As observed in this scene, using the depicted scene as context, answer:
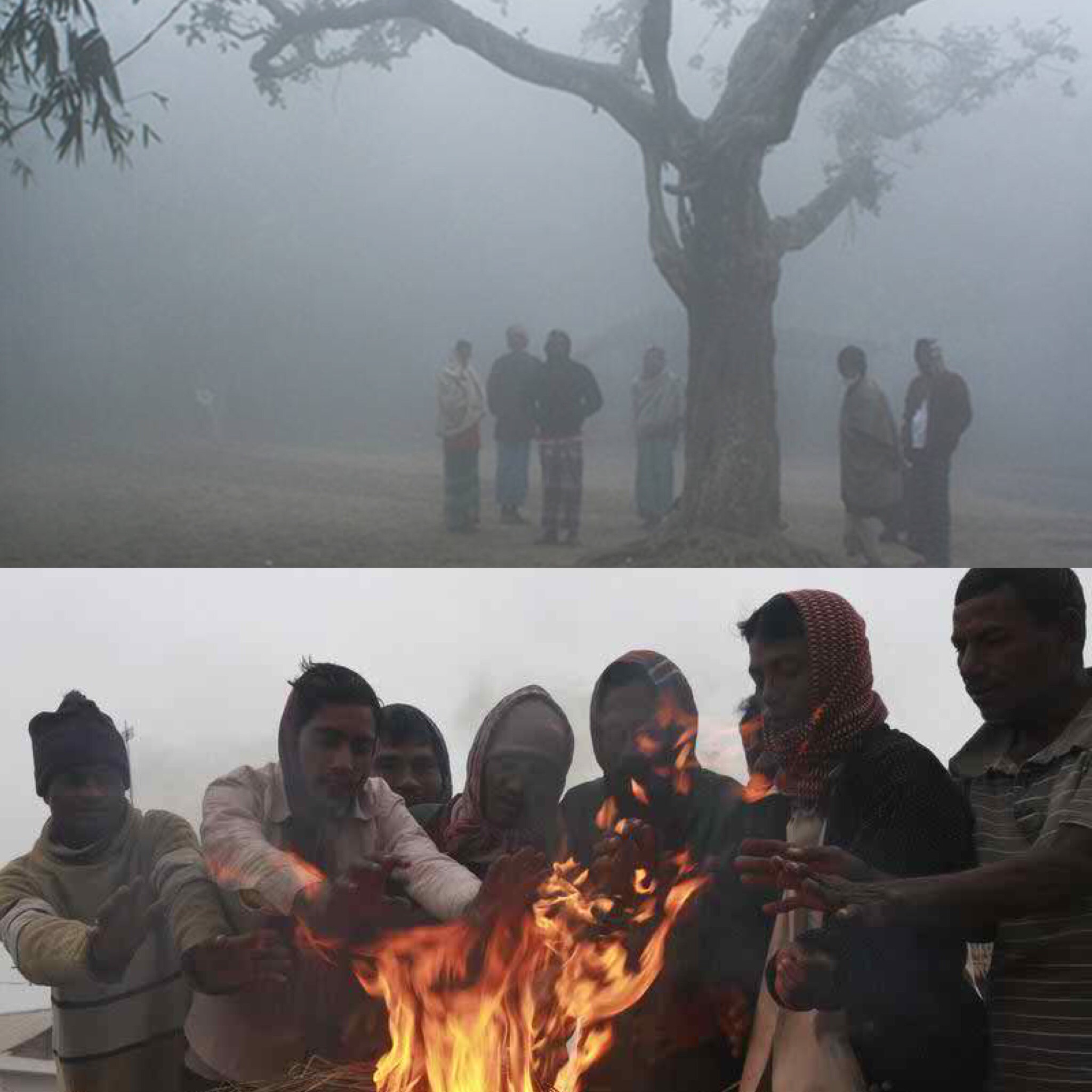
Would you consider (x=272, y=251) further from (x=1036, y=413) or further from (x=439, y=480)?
(x=1036, y=413)

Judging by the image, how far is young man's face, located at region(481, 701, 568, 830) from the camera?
3387mm

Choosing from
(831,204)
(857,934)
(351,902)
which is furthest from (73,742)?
(831,204)

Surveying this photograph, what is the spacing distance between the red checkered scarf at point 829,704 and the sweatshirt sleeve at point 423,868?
76 cm

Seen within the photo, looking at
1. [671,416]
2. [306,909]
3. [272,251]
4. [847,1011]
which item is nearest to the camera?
[847,1011]

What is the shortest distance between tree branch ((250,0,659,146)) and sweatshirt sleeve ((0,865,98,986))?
16.0 ft

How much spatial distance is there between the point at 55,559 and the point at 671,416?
2.89 meters

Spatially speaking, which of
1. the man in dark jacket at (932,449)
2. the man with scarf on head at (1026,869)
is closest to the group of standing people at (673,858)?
the man with scarf on head at (1026,869)

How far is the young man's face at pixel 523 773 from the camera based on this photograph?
3387mm

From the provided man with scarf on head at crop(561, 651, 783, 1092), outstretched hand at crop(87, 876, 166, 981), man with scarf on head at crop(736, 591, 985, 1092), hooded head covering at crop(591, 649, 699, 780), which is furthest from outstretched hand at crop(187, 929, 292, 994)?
man with scarf on head at crop(736, 591, 985, 1092)

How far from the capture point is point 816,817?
9.59 feet

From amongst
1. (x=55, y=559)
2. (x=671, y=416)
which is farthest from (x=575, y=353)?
(x=55, y=559)

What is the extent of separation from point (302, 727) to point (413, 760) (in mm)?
392

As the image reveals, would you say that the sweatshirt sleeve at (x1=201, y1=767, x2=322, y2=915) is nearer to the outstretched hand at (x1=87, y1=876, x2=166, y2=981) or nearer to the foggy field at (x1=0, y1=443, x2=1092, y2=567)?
the outstretched hand at (x1=87, y1=876, x2=166, y2=981)

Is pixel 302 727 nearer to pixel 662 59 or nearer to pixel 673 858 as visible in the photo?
pixel 673 858
